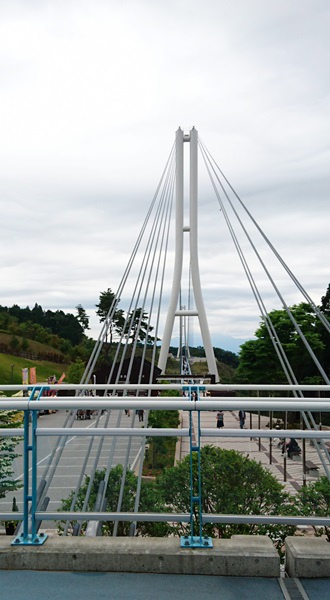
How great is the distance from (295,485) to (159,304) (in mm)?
7536

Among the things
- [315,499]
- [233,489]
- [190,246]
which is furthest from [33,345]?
[315,499]

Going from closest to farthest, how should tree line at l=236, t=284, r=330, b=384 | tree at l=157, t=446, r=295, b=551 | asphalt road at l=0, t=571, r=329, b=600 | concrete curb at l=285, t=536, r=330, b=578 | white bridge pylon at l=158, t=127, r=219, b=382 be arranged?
asphalt road at l=0, t=571, r=329, b=600 < concrete curb at l=285, t=536, r=330, b=578 < tree at l=157, t=446, r=295, b=551 < white bridge pylon at l=158, t=127, r=219, b=382 < tree line at l=236, t=284, r=330, b=384

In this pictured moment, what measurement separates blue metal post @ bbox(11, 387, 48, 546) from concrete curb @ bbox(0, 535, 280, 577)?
5 cm

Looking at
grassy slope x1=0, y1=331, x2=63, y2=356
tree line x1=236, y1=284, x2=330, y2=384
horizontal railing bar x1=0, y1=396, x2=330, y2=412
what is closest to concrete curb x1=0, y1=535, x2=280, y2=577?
horizontal railing bar x1=0, y1=396, x2=330, y2=412

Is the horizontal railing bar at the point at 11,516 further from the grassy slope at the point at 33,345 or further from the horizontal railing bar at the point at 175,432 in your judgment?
the grassy slope at the point at 33,345

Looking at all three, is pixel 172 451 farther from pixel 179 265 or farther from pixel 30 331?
pixel 30 331

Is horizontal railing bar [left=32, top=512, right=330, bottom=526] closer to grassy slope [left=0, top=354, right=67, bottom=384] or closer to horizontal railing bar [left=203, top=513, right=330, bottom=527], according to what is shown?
horizontal railing bar [left=203, top=513, right=330, bottom=527]

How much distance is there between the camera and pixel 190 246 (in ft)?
67.8

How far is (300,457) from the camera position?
214 inches

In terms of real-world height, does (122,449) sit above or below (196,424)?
below

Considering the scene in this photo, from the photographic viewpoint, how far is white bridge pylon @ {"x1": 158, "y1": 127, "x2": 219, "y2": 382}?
18562mm

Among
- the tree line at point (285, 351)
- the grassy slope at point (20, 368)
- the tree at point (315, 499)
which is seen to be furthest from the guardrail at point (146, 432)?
the grassy slope at point (20, 368)

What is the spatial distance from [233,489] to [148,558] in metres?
2.70

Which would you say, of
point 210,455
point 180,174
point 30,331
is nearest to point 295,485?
point 210,455
